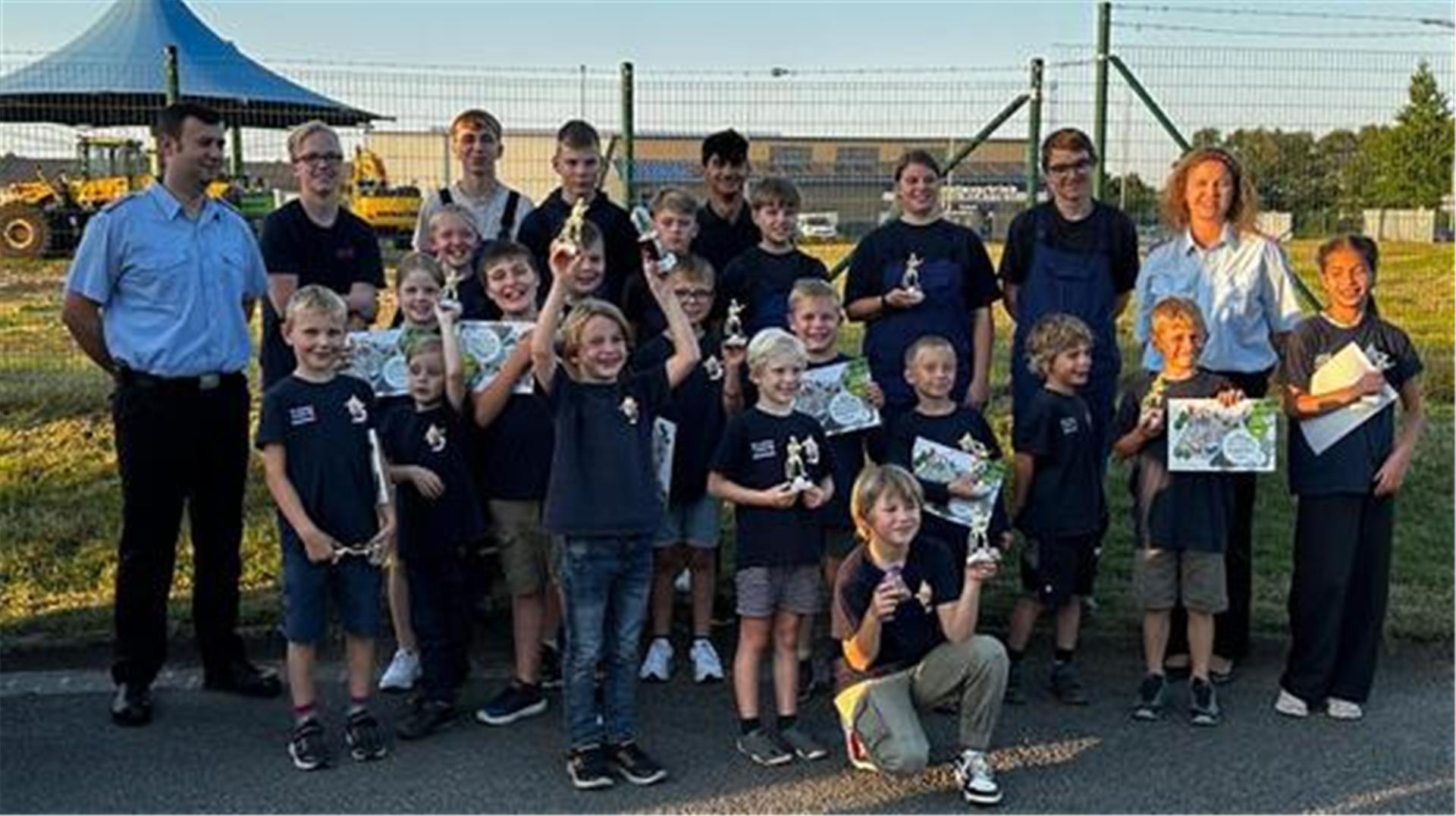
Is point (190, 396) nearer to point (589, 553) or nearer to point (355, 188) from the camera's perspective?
point (589, 553)

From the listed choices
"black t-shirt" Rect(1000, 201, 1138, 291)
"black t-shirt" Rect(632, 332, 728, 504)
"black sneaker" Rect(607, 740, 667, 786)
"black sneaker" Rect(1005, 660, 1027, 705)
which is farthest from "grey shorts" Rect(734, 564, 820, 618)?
"black t-shirt" Rect(1000, 201, 1138, 291)

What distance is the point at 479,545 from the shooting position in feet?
17.5

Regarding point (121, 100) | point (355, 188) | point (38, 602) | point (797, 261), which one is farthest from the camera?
point (355, 188)

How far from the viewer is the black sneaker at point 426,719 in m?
4.98

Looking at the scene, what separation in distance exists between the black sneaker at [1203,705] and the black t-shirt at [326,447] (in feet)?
9.71

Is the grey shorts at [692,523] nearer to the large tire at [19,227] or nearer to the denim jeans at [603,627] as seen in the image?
the denim jeans at [603,627]

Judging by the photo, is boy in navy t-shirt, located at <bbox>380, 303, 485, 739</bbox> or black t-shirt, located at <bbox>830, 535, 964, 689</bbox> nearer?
black t-shirt, located at <bbox>830, 535, 964, 689</bbox>

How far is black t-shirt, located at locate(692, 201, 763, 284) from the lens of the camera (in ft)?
20.1

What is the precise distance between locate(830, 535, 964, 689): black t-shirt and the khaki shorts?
3.96 ft

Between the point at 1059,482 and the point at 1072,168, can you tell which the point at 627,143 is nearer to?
the point at 1072,168

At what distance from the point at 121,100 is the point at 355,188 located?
37.9ft

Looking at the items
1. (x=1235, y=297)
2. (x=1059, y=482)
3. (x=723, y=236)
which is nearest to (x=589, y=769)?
(x=1059, y=482)

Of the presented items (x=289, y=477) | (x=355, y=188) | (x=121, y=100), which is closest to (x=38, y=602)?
(x=289, y=477)

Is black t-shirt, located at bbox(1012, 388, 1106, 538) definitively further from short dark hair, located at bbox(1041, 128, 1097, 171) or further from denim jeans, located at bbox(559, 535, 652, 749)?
denim jeans, located at bbox(559, 535, 652, 749)
